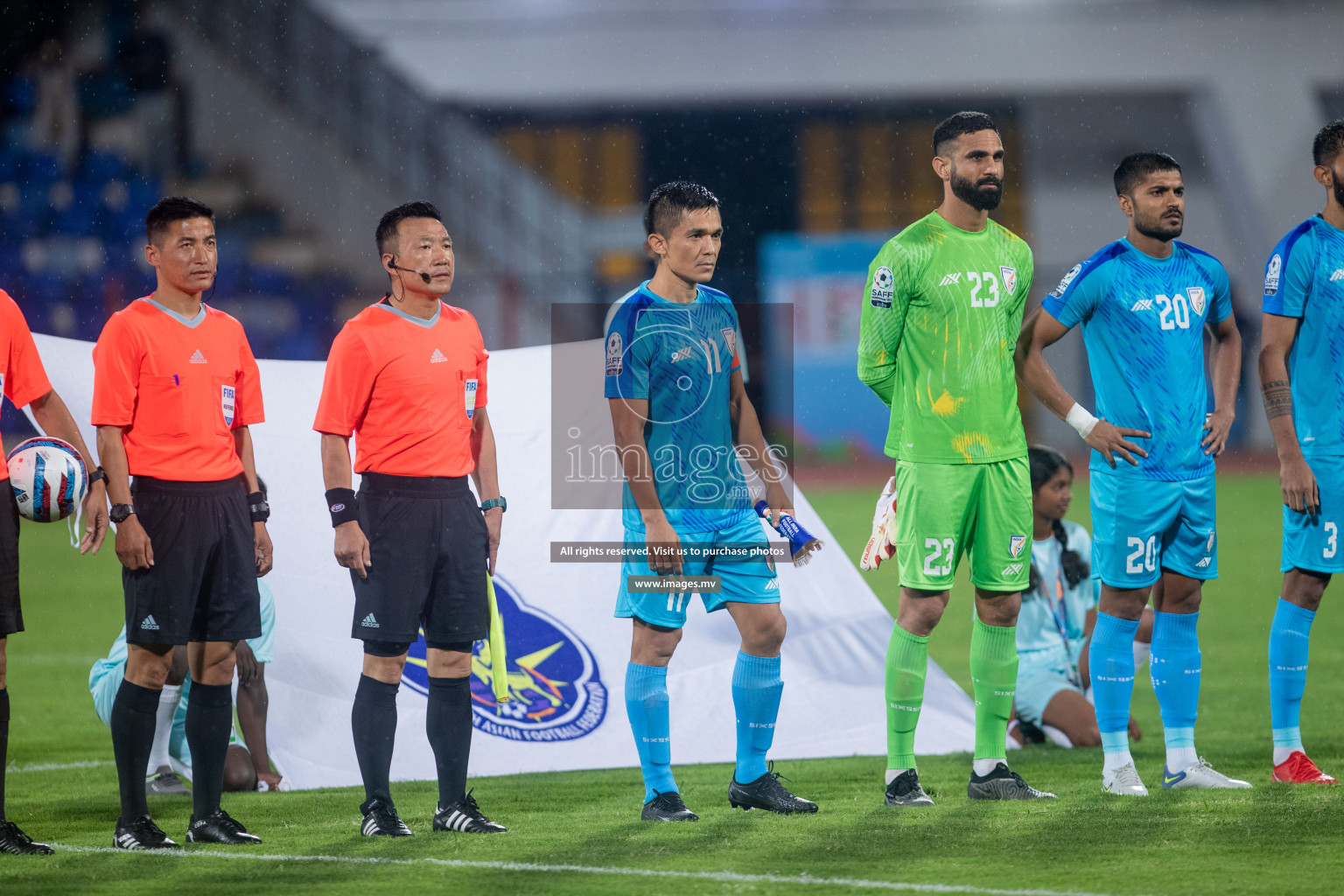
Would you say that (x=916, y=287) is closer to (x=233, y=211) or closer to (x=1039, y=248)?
(x=233, y=211)

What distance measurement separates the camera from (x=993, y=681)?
188 inches

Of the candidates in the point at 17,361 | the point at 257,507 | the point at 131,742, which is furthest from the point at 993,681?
the point at 17,361

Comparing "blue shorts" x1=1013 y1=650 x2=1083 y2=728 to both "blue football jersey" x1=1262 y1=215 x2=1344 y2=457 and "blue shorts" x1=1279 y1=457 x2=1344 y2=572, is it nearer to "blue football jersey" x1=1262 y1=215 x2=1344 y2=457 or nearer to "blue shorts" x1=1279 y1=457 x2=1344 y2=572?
"blue shorts" x1=1279 y1=457 x2=1344 y2=572

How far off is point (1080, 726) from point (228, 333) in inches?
152

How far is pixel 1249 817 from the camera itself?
4371 millimetres

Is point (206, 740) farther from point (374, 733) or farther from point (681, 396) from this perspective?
point (681, 396)

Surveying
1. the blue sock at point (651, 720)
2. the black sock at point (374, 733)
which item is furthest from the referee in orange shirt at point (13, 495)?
the blue sock at point (651, 720)

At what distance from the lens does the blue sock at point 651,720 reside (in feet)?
15.3

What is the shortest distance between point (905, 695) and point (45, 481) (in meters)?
2.85

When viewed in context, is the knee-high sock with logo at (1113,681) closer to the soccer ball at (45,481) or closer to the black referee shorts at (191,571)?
the black referee shorts at (191,571)

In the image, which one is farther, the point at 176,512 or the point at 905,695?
the point at 905,695

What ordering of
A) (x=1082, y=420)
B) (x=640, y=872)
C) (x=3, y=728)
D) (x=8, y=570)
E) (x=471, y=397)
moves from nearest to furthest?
1. (x=640, y=872)
2. (x=8, y=570)
3. (x=3, y=728)
4. (x=471, y=397)
5. (x=1082, y=420)

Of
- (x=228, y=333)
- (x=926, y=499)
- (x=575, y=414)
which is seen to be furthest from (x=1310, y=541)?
(x=228, y=333)

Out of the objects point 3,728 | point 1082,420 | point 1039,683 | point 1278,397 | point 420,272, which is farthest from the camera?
point 1039,683
